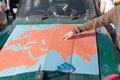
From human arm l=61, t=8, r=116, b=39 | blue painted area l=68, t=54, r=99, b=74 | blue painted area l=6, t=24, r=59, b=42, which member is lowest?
blue painted area l=68, t=54, r=99, b=74

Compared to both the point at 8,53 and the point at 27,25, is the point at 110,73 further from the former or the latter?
the point at 27,25

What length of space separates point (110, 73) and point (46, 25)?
165cm

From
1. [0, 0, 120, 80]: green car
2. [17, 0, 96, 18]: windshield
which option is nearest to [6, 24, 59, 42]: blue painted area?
[0, 0, 120, 80]: green car

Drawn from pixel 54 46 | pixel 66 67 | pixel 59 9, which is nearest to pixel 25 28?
pixel 59 9

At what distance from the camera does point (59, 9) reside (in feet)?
18.4

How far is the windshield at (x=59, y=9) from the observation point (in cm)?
555

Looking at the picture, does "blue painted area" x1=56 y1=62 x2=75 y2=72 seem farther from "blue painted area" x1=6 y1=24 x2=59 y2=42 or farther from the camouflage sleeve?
"blue painted area" x1=6 y1=24 x2=59 y2=42

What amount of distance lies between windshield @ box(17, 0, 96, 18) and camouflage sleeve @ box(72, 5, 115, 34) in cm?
73

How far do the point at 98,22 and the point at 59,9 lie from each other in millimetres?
1122

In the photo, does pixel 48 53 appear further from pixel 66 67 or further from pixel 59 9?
pixel 59 9

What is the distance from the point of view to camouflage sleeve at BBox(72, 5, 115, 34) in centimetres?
454

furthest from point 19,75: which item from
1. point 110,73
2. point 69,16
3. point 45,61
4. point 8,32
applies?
point 69,16

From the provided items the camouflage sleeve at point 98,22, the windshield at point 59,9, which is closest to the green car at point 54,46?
the windshield at point 59,9

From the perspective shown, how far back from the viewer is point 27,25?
5.30 metres
